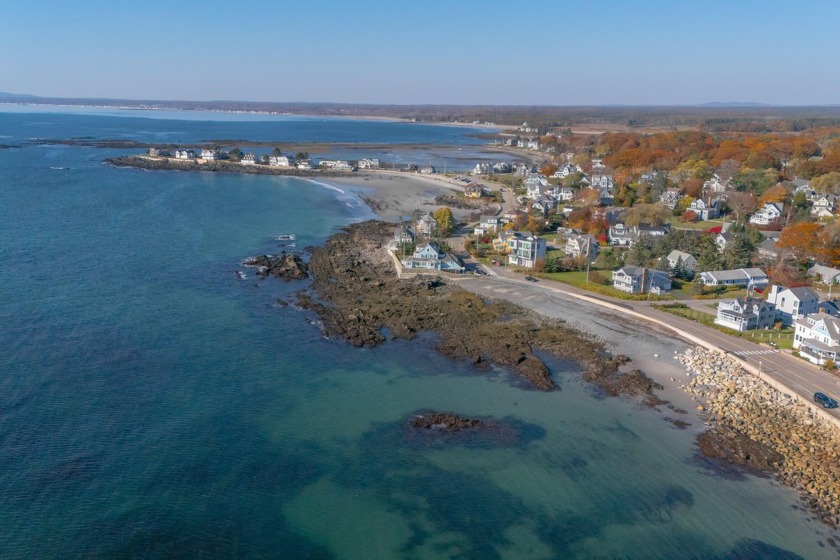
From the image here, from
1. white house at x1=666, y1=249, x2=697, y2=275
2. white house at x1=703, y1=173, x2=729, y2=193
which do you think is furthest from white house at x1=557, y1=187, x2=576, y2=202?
white house at x1=666, y1=249, x2=697, y2=275

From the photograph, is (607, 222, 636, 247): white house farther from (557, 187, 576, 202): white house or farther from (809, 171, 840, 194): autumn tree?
(809, 171, 840, 194): autumn tree

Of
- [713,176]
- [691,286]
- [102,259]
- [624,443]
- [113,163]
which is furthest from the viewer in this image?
[113,163]

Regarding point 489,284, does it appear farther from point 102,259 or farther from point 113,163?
point 113,163

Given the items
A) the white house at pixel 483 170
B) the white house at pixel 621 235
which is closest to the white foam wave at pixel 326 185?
the white house at pixel 483 170

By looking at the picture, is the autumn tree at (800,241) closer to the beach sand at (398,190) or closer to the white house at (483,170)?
the beach sand at (398,190)

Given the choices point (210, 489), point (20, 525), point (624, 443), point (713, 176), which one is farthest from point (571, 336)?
point (713, 176)
